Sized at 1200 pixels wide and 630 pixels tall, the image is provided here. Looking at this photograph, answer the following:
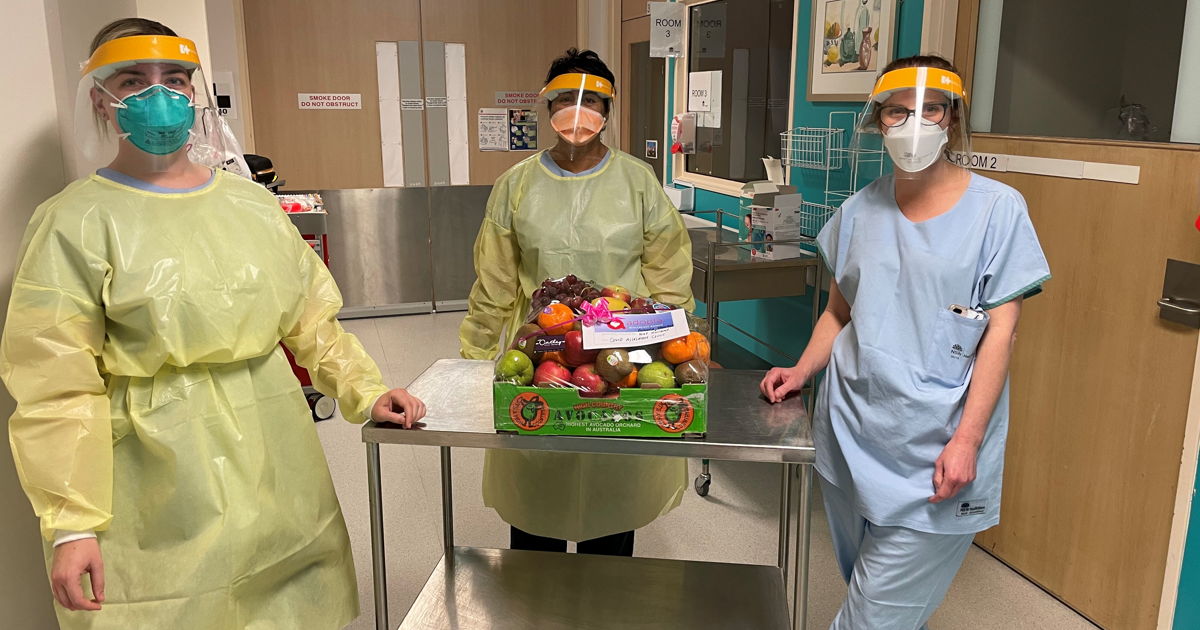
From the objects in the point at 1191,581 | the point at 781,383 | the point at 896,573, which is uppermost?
the point at 781,383

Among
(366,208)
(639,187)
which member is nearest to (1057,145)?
(639,187)

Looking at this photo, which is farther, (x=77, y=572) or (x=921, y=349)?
(x=921, y=349)

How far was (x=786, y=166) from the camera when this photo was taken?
380 centimetres

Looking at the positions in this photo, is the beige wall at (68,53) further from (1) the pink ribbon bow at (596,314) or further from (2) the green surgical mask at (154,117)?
(1) the pink ribbon bow at (596,314)

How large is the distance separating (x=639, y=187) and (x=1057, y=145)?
46.0 inches

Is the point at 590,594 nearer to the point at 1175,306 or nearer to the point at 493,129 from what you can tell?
the point at 1175,306

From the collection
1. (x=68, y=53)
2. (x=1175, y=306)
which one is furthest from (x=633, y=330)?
(x=1175, y=306)

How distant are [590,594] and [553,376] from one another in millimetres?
794

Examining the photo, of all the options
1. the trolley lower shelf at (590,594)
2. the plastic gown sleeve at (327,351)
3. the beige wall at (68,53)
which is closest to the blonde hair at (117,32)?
the beige wall at (68,53)

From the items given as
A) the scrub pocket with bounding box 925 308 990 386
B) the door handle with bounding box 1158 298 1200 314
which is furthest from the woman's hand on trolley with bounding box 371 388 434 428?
the door handle with bounding box 1158 298 1200 314

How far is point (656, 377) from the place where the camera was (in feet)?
4.54

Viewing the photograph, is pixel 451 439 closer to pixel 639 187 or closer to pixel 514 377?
pixel 514 377

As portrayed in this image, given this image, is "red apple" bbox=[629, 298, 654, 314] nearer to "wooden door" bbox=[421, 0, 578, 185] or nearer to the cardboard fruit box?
the cardboard fruit box

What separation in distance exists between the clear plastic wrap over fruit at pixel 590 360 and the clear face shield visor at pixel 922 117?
0.54 metres
